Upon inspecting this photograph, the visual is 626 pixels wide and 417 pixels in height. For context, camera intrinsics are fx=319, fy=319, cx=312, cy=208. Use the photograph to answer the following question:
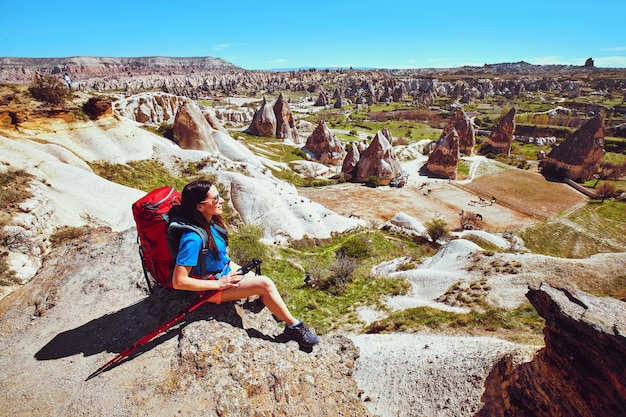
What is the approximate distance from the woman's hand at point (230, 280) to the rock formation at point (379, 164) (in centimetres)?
4011

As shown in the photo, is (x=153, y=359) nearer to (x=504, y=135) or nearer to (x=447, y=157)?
(x=447, y=157)

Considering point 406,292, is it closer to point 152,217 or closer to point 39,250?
point 152,217

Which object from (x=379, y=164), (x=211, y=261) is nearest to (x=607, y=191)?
(x=379, y=164)

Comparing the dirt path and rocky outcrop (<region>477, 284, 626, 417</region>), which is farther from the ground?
rocky outcrop (<region>477, 284, 626, 417</region>)

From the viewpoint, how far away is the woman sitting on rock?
178 inches

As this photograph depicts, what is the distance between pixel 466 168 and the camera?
5225 centimetres

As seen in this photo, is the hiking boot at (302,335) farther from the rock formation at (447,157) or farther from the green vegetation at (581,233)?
the rock formation at (447,157)

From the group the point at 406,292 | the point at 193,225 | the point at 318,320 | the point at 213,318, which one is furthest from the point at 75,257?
the point at 406,292

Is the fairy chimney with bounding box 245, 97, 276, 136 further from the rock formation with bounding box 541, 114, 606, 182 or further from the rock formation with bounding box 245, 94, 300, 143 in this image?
the rock formation with bounding box 541, 114, 606, 182

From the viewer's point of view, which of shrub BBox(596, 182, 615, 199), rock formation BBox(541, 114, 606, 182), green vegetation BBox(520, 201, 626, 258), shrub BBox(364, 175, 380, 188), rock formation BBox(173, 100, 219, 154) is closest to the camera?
green vegetation BBox(520, 201, 626, 258)

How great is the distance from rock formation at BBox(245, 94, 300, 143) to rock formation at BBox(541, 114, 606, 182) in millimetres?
44336

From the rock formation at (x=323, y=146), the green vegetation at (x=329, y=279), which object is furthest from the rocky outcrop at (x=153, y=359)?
the rock formation at (x=323, y=146)

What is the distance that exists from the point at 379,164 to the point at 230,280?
41.0m

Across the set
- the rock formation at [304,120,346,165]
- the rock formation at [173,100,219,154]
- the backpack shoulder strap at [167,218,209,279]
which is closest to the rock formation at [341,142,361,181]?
the rock formation at [304,120,346,165]
